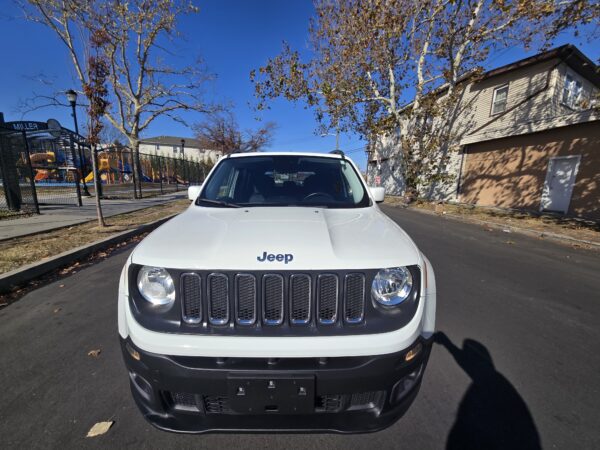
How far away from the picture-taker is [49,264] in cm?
463

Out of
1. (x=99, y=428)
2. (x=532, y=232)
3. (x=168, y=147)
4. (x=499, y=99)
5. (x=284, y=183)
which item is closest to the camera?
(x=99, y=428)

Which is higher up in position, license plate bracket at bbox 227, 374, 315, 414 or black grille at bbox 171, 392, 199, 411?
license plate bracket at bbox 227, 374, 315, 414

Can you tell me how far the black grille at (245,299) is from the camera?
5.00ft

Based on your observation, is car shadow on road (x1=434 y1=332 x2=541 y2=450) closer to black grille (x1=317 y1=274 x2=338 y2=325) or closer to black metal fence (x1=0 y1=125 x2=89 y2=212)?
black grille (x1=317 y1=274 x2=338 y2=325)

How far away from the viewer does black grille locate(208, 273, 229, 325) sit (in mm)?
1529

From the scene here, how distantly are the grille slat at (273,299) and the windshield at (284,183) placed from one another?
1.15 m

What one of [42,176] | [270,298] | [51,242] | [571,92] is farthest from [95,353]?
[571,92]

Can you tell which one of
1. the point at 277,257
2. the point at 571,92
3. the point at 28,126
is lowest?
the point at 277,257

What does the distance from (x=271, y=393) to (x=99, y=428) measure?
133 cm

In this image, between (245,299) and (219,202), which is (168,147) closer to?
(219,202)

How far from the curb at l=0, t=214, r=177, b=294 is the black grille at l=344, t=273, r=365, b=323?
188 inches

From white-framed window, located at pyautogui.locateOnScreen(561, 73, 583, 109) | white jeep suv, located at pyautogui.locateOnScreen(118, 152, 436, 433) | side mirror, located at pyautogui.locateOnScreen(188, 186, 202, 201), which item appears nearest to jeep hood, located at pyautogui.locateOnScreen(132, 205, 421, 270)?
white jeep suv, located at pyautogui.locateOnScreen(118, 152, 436, 433)

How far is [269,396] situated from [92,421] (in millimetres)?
1403

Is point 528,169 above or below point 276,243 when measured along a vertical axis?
above
